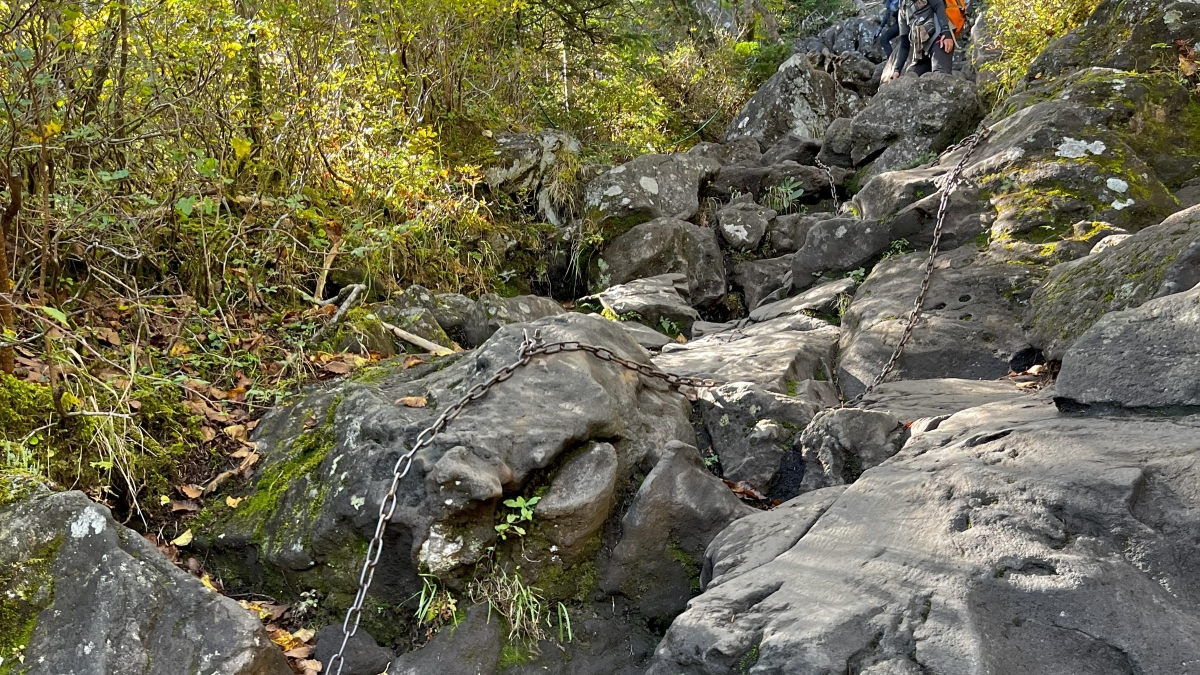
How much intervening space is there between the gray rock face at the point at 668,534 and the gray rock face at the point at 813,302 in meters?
2.91

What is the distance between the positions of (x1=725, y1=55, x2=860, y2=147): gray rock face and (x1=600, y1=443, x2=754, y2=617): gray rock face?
974cm

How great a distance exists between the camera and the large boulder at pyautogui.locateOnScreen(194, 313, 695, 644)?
3.44 m

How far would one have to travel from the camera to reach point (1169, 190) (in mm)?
5984

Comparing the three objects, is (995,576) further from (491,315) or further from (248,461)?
(491,315)

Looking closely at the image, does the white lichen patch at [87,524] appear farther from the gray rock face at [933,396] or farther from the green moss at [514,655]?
the gray rock face at [933,396]

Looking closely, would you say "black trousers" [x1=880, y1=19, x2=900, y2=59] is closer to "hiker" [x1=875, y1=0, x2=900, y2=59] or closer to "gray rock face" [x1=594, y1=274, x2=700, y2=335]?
"hiker" [x1=875, y1=0, x2=900, y2=59]

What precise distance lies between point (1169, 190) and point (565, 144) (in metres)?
5.50

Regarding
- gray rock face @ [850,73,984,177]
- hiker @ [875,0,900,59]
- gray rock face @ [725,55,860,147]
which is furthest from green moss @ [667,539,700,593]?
hiker @ [875,0,900,59]

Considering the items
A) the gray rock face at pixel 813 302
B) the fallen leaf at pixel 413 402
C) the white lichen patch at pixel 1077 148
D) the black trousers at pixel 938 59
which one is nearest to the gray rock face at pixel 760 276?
the gray rock face at pixel 813 302

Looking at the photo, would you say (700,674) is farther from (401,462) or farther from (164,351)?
(164,351)

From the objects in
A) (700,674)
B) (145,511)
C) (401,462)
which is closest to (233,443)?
(145,511)

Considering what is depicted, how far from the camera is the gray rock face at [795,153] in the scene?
10938 millimetres

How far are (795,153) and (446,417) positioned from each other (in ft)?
27.7

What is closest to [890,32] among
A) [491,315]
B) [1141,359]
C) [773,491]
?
[491,315]
